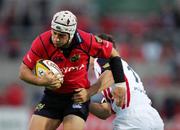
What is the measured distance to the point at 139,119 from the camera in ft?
29.8

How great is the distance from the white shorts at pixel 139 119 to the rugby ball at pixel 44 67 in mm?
997

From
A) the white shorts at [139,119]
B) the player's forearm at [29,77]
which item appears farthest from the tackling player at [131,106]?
the player's forearm at [29,77]

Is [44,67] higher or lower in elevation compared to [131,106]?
higher

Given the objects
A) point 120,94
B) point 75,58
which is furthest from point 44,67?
point 120,94

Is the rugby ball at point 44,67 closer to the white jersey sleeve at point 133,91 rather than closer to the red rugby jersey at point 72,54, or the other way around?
the red rugby jersey at point 72,54

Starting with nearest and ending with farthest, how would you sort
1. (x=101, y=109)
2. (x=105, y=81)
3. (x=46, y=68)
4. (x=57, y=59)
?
1. (x=46, y=68)
2. (x=57, y=59)
3. (x=105, y=81)
4. (x=101, y=109)

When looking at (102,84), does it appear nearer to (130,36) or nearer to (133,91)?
(133,91)

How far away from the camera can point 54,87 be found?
8.84 metres

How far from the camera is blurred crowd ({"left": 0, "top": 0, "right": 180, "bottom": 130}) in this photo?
17766 mm

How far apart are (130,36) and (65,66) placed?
10.1 m

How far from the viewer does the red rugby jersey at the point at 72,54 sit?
8984 mm

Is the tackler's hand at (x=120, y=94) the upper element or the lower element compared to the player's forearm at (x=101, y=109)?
upper

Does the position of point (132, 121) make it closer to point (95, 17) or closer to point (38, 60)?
point (38, 60)

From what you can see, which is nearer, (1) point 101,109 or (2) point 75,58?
(2) point 75,58
